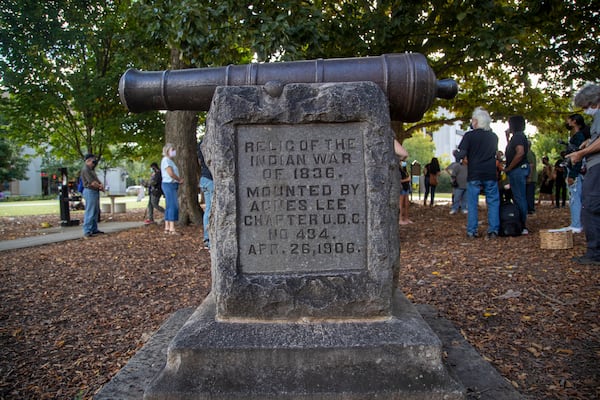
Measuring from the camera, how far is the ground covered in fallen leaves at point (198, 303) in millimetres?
2953

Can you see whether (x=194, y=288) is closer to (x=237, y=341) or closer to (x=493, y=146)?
(x=237, y=341)

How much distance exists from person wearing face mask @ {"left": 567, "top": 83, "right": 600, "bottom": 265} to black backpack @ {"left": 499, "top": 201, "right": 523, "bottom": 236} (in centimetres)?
A: 204

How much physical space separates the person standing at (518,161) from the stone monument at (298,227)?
566cm

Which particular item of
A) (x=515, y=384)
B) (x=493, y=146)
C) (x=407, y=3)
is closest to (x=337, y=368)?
(x=515, y=384)

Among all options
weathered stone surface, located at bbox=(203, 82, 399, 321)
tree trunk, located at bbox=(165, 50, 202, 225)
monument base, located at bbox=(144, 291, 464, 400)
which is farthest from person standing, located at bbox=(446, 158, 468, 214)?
monument base, located at bbox=(144, 291, 464, 400)

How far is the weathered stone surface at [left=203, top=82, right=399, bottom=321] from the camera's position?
8.41ft

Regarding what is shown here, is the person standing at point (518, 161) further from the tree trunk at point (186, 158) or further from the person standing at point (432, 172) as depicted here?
the person standing at point (432, 172)

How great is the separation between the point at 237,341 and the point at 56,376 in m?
1.63

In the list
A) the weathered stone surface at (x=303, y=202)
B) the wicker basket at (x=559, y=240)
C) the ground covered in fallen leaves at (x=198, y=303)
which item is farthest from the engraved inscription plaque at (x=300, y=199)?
the wicker basket at (x=559, y=240)

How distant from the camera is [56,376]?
9.98 ft

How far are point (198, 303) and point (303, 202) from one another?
2.56 metres

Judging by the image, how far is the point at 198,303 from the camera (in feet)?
15.2

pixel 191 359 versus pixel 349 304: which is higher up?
pixel 349 304

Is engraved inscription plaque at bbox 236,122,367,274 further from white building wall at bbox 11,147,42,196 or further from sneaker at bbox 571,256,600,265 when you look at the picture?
white building wall at bbox 11,147,42,196
